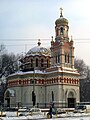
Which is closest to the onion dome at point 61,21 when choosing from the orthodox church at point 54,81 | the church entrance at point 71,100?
the orthodox church at point 54,81

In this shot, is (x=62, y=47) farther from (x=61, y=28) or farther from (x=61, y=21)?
(x=61, y=21)

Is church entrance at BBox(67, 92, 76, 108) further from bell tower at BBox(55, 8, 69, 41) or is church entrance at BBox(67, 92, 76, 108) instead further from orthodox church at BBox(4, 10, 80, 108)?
bell tower at BBox(55, 8, 69, 41)

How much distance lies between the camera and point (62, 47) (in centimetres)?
6175

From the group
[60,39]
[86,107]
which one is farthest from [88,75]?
[86,107]

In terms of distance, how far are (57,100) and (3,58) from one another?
25.0 meters

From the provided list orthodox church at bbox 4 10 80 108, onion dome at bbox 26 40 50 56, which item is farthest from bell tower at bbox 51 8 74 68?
onion dome at bbox 26 40 50 56

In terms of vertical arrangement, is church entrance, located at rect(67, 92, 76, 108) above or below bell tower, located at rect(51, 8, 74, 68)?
below

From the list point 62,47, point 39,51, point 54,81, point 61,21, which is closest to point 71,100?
point 54,81

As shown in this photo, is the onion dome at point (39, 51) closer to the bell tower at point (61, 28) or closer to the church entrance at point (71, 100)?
the bell tower at point (61, 28)

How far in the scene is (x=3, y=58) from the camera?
77.4m

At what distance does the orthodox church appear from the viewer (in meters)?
59.0

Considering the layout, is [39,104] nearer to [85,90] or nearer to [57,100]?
[57,100]

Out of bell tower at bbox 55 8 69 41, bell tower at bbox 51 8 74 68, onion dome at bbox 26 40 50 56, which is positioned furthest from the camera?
onion dome at bbox 26 40 50 56

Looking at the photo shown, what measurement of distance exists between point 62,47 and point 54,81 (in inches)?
302
